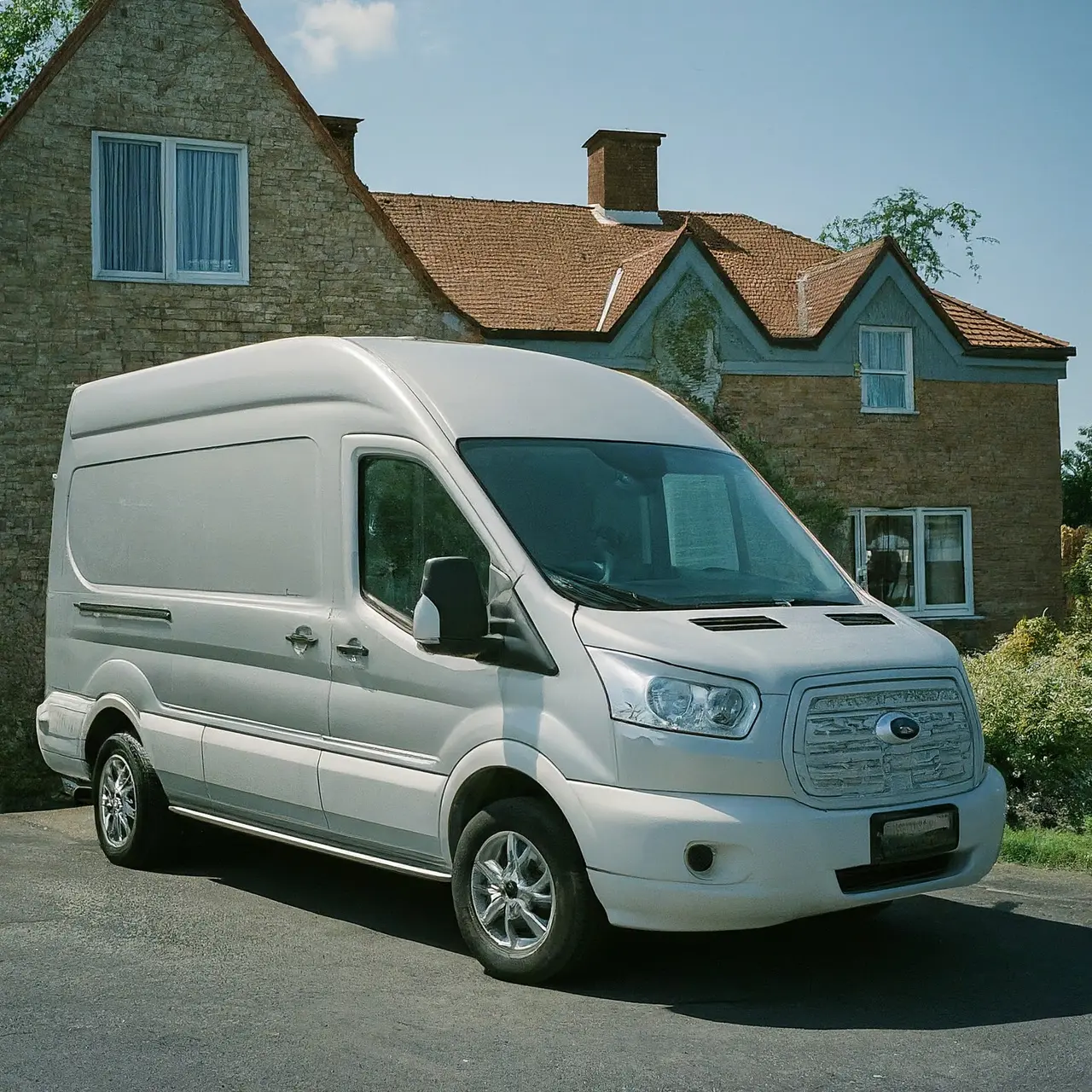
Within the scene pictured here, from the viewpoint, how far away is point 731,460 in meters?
7.79

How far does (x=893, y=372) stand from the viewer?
23.0m

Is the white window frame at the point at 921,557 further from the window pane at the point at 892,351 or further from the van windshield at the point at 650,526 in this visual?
→ the van windshield at the point at 650,526

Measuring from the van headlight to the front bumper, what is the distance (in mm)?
274

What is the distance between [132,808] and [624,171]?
2081 centimetres

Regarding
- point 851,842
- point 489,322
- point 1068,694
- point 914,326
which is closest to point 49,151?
point 489,322

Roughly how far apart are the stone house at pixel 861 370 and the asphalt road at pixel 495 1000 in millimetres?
13583

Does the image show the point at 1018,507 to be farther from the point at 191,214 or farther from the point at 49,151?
the point at 49,151

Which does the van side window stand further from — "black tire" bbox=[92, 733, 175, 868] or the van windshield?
"black tire" bbox=[92, 733, 175, 868]

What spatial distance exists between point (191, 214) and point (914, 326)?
12015mm

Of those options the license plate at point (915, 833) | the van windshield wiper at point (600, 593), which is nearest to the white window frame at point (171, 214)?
the van windshield wiper at point (600, 593)

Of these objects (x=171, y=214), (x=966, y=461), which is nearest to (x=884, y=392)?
(x=966, y=461)

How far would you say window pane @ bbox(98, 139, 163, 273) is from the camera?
1517 centimetres

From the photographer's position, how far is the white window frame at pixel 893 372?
22.6 metres

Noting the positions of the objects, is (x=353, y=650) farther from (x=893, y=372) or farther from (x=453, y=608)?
(x=893, y=372)
